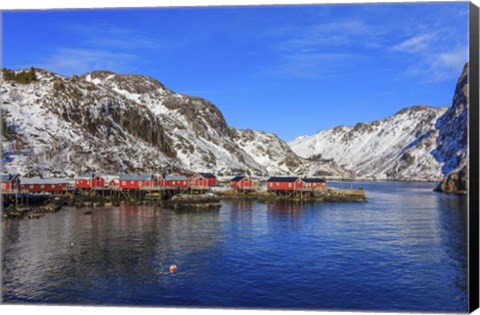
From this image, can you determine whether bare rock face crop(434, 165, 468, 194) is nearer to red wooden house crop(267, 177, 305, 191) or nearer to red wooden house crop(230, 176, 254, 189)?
red wooden house crop(267, 177, 305, 191)

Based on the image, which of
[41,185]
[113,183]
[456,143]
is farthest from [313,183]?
[456,143]

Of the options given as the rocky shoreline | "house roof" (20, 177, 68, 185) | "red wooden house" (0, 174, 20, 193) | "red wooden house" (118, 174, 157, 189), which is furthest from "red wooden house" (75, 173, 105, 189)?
"red wooden house" (0, 174, 20, 193)

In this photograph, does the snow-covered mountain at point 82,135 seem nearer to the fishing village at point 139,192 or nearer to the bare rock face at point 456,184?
the fishing village at point 139,192

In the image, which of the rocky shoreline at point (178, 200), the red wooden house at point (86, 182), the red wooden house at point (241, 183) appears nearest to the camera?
the rocky shoreline at point (178, 200)

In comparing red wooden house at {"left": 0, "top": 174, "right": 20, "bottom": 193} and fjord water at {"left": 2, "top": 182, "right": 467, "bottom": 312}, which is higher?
red wooden house at {"left": 0, "top": 174, "right": 20, "bottom": 193}

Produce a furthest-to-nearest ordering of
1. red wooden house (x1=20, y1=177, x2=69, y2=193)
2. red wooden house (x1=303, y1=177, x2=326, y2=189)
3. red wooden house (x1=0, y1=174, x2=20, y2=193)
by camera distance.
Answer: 1. red wooden house (x1=303, y1=177, x2=326, y2=189)
2. red wooden house (x1=20, y1=177, x2=69, y2=193)
3. red wooden house (x1=0, y1=174, x2=20, y2=193)

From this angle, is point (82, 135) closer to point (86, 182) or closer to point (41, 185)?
point (86, 182)

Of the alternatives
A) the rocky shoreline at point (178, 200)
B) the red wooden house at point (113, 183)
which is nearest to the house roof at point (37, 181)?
the rocky shoreline at point (178, 200)
